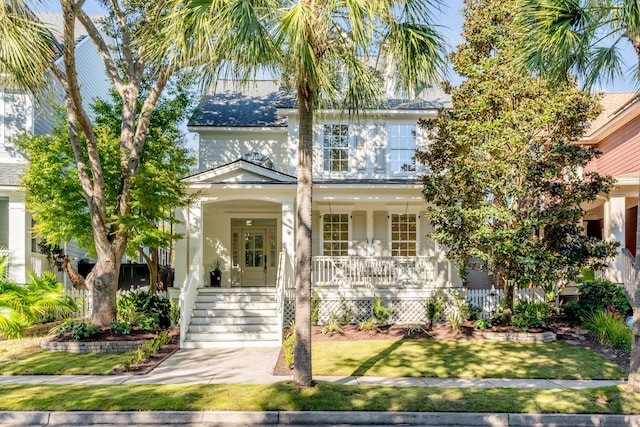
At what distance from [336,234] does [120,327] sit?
25.3ft

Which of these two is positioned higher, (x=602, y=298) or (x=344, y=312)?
(x=602, y=298)

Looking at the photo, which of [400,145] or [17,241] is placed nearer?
[17,241]

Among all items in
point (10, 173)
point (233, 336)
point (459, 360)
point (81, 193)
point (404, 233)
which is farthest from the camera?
point (404, 233)

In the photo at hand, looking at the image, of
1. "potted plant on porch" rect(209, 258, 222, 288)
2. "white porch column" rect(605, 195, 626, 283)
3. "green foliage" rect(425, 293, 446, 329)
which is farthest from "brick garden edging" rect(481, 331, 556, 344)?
"potted plant on porch" rect(209, 258, 222, 288)

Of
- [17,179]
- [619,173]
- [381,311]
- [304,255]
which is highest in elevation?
[619,173]

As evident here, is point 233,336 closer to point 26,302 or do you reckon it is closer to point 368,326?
point 368,326

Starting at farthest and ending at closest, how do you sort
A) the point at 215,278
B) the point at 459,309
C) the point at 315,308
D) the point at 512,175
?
the point at 215,278 < the point at 315,308 < the point at 459,309 < the point at 512,175

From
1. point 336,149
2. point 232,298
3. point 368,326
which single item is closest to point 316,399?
point 368,326

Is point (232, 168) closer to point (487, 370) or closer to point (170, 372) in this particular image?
point (170, 372)

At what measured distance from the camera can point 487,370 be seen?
9.55 meters

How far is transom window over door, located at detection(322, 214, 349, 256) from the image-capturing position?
17.2m

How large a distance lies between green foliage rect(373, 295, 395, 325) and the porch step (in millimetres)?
2704

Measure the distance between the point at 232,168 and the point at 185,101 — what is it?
179 inches

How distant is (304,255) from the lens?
7883mm
